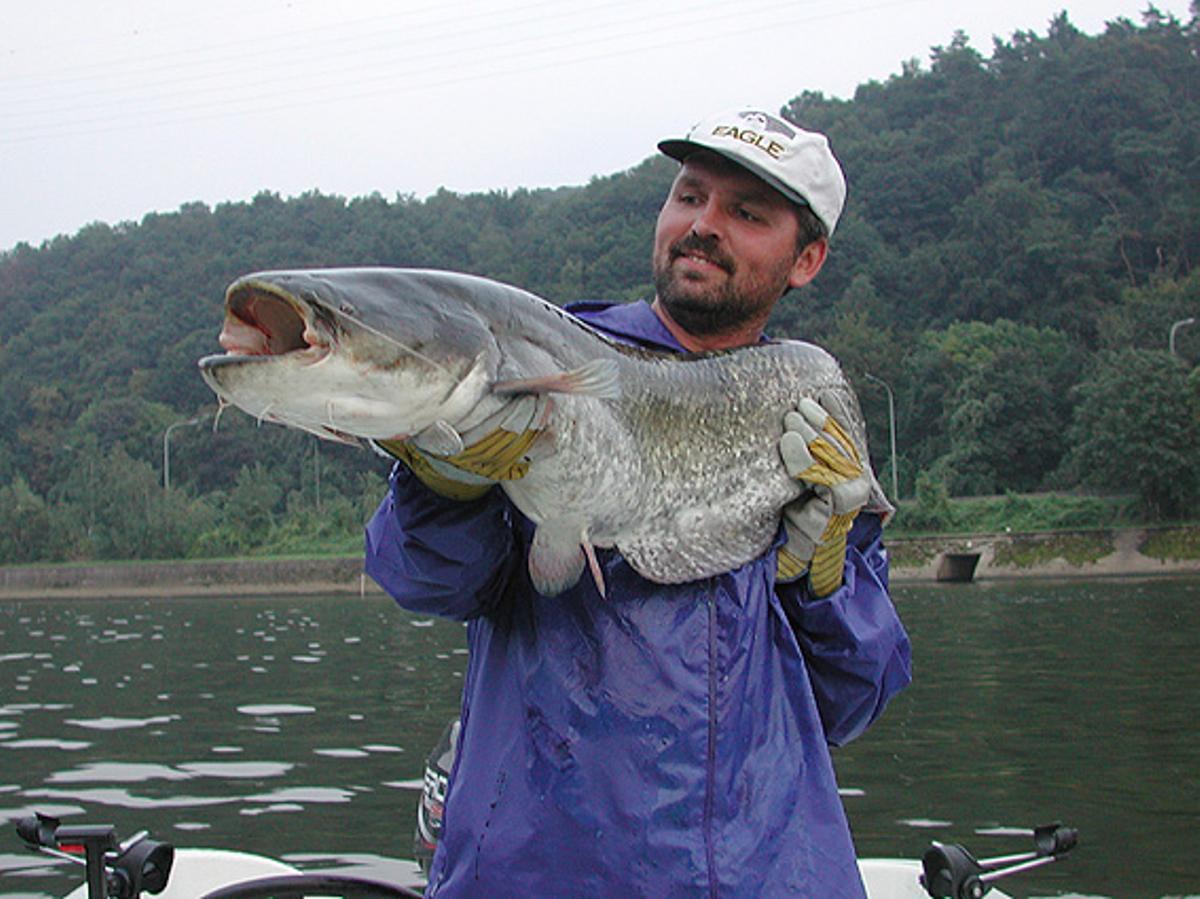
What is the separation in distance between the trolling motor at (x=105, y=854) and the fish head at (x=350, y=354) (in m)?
2.80

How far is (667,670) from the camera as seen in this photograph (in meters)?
2.63

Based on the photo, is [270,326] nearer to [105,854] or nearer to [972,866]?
[105,854]

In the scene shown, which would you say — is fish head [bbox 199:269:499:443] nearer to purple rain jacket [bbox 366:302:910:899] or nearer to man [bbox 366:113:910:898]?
man [bbox 366:113:910:898]

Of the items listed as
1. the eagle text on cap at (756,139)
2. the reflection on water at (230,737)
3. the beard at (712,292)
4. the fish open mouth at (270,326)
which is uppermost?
the eagle text on cap at (756,139)

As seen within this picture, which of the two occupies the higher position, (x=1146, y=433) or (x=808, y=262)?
(x=808, y=262)

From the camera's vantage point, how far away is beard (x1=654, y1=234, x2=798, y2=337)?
310cm

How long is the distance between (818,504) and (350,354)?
125cm

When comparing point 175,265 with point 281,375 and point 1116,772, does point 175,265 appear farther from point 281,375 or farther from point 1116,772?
point 281,375

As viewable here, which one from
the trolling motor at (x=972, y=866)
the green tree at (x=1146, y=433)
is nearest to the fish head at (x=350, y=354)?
the trolling motor at (x=972, y=866)

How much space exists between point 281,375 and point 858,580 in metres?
1.59

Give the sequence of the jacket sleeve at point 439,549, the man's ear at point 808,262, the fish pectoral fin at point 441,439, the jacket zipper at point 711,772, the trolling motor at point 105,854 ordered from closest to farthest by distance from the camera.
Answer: the fish pectoral fin at point 441,439 < the jacket zipper at point 711,772 < the jacket sleeve at point 439,549 < the man's ear at point 808,262 < the trolling motor at point 105,854

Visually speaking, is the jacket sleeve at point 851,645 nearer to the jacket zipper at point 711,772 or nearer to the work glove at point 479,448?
the jacket zipper at point 711,772

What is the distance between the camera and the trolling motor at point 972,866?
4.52 meters

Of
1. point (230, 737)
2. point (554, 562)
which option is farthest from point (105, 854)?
point (230, 737)
